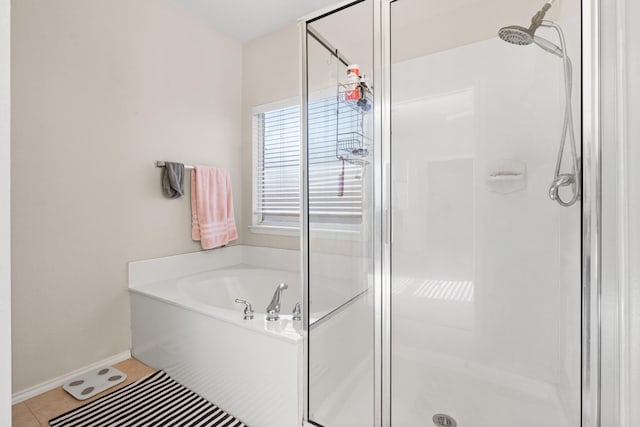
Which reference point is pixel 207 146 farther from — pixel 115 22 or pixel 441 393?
pixel 441 393

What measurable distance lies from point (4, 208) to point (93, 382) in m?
2.03

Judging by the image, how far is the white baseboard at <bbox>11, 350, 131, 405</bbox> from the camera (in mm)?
1716

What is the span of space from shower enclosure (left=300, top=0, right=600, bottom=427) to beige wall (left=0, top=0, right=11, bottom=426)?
3.81 ft

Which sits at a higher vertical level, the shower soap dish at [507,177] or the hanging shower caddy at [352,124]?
the hanging shower caddy at [352,124]

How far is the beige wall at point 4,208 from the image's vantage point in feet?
1.37

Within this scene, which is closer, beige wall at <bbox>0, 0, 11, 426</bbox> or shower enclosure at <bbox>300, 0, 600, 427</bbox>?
beige wall at <bbox>0, 0, 11, 426</bbox>

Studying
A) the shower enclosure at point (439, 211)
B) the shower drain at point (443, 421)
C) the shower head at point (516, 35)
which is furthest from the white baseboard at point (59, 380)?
the shower head at point (516, 35)

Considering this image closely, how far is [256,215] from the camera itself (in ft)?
9.74

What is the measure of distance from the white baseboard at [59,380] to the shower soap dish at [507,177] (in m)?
2.52

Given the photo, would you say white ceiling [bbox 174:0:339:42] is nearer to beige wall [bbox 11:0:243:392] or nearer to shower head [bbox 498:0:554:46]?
beige wall [bbox 11:0:243:392]

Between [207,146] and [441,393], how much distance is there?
245cm

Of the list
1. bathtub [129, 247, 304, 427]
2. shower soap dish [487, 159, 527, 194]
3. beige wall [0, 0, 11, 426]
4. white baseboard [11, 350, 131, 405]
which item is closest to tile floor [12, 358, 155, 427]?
white baseboard [11, 350, 131, 405]

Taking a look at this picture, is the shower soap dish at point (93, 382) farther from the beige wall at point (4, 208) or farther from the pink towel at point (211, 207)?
the beige wall at point (4, 208)

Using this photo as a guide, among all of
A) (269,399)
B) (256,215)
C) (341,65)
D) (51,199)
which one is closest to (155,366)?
(269,399)
